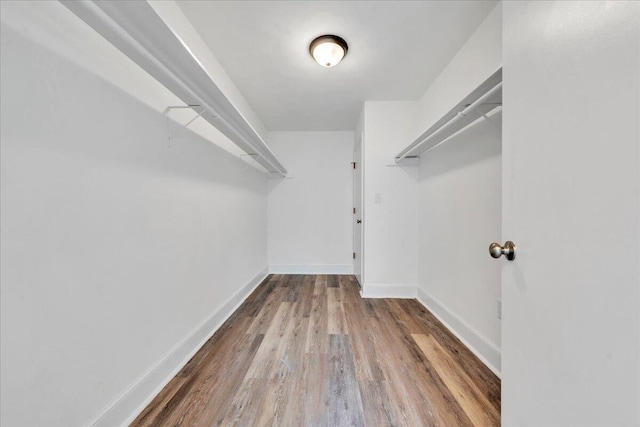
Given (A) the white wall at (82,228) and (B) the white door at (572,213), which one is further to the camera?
Answer: (A) the white wall at (82,228)

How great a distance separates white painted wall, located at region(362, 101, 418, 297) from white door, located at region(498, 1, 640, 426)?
1.90 meters

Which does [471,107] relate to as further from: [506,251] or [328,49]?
[328,49]

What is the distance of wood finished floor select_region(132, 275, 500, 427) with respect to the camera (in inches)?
45.3

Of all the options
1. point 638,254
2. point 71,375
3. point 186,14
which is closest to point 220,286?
point 71,375

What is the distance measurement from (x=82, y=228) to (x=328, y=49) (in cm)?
182

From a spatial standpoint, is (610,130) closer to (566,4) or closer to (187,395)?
(566,4)

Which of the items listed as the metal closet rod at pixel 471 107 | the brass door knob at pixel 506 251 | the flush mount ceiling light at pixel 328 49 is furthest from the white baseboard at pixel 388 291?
the flush mount ceiling light at pixel 328 49

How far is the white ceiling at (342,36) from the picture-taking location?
1477 mm

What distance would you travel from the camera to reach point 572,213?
0.61 m

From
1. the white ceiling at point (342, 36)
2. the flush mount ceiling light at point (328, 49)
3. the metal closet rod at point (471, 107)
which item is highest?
the white ceiling at point (342, 36)

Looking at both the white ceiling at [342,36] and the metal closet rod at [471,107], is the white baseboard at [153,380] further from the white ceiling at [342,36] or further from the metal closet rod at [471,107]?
the metal closet rod at [471,107]

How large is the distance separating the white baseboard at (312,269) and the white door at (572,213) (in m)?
2.94

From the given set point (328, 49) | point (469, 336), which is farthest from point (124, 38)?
point (469, 336)

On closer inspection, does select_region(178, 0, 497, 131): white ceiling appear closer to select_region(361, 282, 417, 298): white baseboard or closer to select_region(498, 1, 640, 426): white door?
select_region(498, 1, 640, 426): white door
